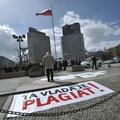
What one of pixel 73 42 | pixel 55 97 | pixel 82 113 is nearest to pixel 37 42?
pixel 73 42

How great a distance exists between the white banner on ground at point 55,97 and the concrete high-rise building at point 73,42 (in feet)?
275

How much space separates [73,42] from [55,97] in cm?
8589

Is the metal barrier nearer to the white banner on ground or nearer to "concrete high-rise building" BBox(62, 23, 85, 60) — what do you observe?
the white banner on ground

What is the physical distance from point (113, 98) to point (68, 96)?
1644mm

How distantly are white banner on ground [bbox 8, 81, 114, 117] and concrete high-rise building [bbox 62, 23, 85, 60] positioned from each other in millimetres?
83942

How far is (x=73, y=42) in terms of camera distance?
306ft

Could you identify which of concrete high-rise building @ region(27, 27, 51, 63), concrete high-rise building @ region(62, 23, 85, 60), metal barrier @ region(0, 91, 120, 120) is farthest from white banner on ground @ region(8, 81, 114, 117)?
concrete high-rise building @ region(62, 23, 85, 60)

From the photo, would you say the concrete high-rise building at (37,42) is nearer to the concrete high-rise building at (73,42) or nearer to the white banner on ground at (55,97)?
the concrete high-rise building at (73,42)

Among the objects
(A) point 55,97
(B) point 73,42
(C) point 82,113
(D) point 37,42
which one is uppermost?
(B) point 73,42

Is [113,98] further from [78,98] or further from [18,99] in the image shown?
[18,99]

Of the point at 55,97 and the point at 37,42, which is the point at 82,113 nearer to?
the point at 55,97

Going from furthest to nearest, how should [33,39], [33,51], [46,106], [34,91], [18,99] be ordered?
1. [33,51]
2. [33,39]
3. [34,91]
4. [18,99]
5. [46,106]

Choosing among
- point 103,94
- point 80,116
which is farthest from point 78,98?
point 80,116

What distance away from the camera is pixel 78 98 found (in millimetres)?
7742
